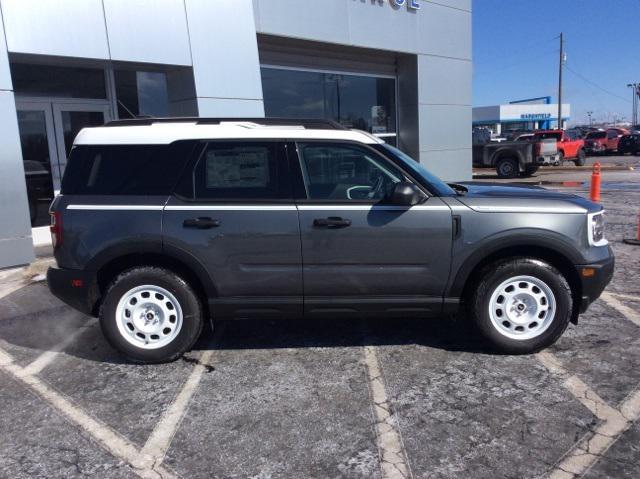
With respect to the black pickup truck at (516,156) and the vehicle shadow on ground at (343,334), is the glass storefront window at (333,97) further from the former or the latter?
the black pickup truck at (516,156)

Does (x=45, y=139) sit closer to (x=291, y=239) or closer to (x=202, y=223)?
(x=202, y=223)

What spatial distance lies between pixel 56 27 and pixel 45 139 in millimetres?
2469

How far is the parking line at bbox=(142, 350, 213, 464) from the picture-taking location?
3.21 metres

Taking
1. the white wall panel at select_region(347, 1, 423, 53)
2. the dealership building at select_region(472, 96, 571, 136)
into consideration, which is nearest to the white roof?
the white wall panel at select_region(347, 1, 423, 53)

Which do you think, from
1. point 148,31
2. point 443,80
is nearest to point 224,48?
point 148,31

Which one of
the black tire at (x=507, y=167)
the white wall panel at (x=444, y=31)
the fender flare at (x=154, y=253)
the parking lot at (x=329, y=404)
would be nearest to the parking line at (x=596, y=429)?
the parking lot at (x=329, y=404)

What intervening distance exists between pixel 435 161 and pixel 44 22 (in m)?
9.78

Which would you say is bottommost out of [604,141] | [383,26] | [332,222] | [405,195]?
[332,222]

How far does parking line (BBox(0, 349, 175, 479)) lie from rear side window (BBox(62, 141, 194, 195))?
149 centimetres

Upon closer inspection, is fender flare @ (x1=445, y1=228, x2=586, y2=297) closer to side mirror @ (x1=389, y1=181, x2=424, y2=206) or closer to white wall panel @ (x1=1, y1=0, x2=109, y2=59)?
side mirror @ (x1=389, y1=181, x2=424, y2=206)

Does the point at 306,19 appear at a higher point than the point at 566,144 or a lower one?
higher

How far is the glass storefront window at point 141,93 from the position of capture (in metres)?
10.2

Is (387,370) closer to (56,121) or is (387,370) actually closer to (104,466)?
(104,466)

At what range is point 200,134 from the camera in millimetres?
4379
